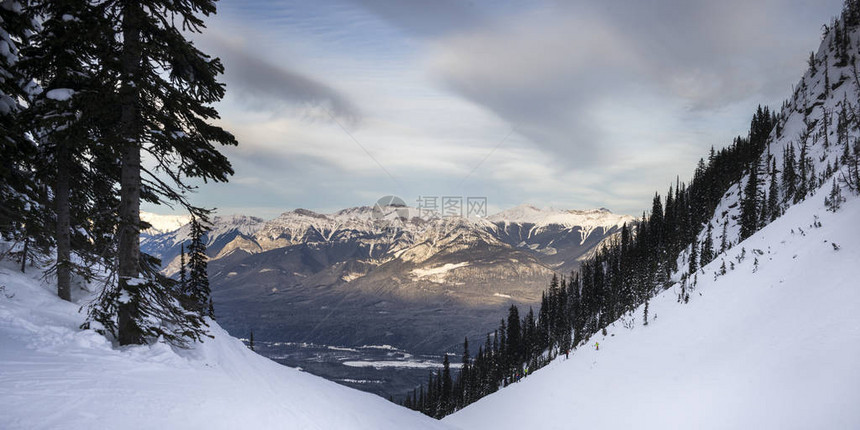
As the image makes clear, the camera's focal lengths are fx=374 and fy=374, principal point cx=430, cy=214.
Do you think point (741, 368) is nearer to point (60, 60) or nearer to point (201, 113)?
point (201, 113)

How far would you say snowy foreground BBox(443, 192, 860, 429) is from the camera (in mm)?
11664

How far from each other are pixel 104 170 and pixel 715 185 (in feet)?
339


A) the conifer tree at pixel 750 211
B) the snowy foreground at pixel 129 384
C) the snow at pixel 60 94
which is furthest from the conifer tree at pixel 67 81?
the conifer tree at pixel 750 211

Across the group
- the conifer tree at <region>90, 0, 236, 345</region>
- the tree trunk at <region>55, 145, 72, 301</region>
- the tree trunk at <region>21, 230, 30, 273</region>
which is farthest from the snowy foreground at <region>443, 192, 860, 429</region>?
the tree trunk at <region>21, 230, 30, 273</region>

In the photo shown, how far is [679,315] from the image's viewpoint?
74.3ft

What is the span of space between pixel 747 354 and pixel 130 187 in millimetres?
21948

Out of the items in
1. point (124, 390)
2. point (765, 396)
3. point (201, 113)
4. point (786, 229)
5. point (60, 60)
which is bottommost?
point (765, 396)

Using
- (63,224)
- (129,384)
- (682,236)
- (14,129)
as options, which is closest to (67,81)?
(14,129)

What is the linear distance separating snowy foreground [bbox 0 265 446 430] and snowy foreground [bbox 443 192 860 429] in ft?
39.5

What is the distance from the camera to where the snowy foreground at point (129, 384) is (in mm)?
6332

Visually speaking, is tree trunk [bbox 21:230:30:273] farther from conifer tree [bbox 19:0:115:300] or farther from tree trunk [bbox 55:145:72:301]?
conifer tree [bbox 19:0:115:300]

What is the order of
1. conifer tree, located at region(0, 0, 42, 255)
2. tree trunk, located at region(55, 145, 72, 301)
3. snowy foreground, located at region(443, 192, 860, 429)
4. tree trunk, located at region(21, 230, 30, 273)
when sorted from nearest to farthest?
conifer tree, located at region(0, 0, 42, 255), snowy foreground, located at region(443, 192, 860, 429), tree trunk, located at region(55, 145, 72, 301), tree trunk, located at region(21, 230, 30, 273)

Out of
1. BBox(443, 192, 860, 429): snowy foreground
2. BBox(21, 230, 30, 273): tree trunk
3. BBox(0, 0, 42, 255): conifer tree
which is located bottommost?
BBox(443, 192, 860, 429): snowy foreground

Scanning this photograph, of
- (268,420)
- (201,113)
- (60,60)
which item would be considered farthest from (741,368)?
(60,60)
